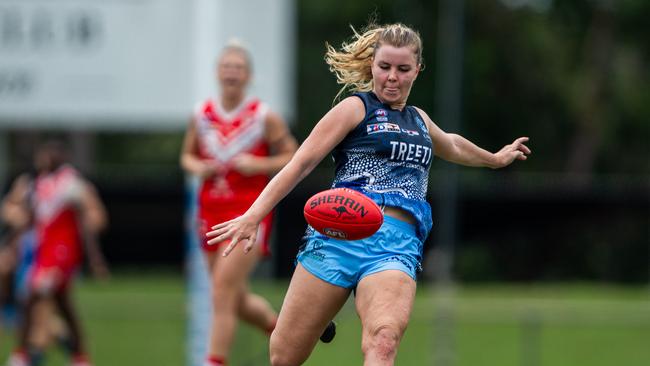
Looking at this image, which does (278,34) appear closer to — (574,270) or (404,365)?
(404,365)

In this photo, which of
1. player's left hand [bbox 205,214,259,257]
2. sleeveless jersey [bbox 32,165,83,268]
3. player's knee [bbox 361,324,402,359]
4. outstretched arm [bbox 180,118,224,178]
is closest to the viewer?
player's left hand [bbox 205,214,259,257]

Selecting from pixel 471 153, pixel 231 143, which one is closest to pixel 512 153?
pixel 471 153

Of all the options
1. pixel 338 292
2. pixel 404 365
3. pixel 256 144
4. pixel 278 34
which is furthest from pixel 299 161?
pixel 404 365

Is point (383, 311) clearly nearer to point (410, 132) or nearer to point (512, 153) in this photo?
point (410, 132)

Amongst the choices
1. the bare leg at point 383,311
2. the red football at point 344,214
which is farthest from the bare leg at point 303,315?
the red football at point 344,214

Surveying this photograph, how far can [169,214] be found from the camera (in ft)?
88.8

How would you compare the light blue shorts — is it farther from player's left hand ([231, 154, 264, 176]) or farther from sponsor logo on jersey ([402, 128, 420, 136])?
player's left hand ([231, 154, 264, 176])

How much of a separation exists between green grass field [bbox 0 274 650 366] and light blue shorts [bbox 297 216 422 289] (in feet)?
18.3

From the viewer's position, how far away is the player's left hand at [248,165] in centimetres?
828

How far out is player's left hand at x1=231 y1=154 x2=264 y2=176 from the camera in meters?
8.28

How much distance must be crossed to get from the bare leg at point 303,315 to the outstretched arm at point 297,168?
0.44 metres

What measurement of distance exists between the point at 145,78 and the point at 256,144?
4936 millimetres

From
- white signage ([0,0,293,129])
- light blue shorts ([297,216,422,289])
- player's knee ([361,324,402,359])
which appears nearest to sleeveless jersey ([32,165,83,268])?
white signage ([0,0,293,129])

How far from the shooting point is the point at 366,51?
6.27 metres
